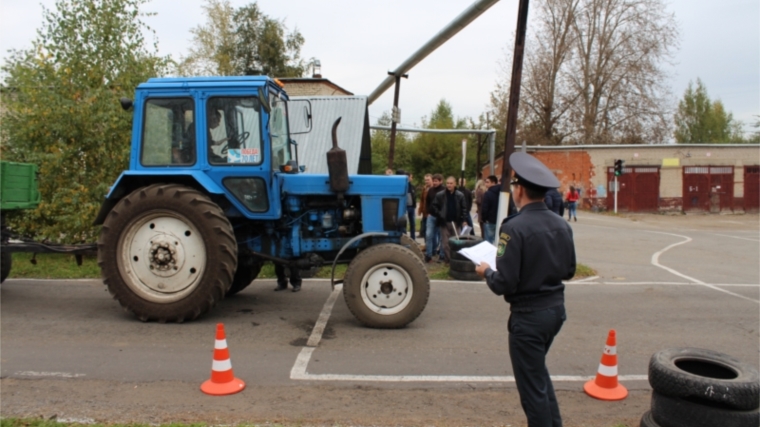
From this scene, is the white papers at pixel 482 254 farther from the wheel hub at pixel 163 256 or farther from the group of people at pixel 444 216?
the group of people at pixel 444 216

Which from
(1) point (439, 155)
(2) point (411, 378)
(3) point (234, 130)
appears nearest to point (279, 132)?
(3) point (234, 130)

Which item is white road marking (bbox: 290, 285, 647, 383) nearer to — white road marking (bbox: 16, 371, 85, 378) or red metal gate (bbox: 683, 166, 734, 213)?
white road marking (bbox: 16, 371, 85, 378)

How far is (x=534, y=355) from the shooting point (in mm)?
3316

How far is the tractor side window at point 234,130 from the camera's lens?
6.58 m

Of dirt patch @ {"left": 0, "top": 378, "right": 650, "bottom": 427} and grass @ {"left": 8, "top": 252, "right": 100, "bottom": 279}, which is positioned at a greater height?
grass @ {"left": 8, "top": 252, "right": 100, "bottom": 279}

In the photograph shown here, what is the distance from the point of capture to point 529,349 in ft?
10.9

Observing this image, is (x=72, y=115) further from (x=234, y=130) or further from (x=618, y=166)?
(x=618, y=166)

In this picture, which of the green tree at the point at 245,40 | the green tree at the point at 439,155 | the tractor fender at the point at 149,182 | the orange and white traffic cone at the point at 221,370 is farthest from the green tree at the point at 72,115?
the green tree at the point at 439,155

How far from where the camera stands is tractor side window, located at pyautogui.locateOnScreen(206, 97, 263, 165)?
6.58 metres

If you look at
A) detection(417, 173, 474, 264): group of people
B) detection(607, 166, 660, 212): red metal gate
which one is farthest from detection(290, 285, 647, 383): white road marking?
detection(607, 166, 660, 212): red metal gate

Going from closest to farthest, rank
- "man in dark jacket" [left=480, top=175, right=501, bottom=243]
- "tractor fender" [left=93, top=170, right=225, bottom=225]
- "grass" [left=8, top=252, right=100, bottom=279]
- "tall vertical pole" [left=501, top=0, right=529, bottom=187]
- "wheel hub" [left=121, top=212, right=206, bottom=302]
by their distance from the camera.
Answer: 1. "wheel hub" [left=121, top=212, right=206, bottom=302]
2. "tractor fender" [left=93, top=170, right=225, bottom=225]
3. "tall vertical pole" [left=501, top=0, right=529, bottom=187]
4. "grass" [left=8, top=252, right=100, bottom=279]
5. "man in dark jacket" [left=480, top=175, right=501, bottom=243]

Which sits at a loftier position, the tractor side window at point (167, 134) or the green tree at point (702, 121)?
the green tree at point (702, 121)

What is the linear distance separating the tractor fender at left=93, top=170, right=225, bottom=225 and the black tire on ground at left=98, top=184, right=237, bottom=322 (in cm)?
17

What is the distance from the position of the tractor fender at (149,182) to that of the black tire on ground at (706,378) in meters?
4.83
